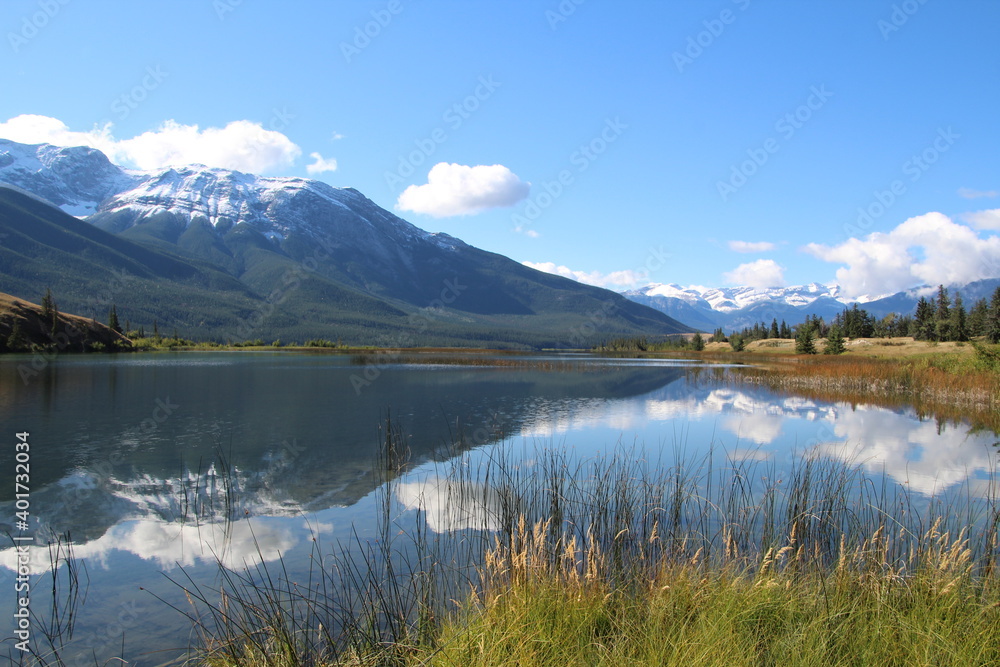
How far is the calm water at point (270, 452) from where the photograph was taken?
824 centimetres

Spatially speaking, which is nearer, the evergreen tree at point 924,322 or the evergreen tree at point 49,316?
the evergreen tree at point 49,316

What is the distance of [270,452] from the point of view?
16188mm

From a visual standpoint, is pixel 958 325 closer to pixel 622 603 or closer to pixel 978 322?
pixel 978 322

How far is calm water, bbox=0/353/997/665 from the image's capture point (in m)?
8.24

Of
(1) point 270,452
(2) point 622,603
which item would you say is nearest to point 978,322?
(1) point 270,452

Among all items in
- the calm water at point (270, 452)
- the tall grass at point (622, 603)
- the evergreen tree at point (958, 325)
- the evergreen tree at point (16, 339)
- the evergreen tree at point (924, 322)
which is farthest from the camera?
the evergreen tree at point (924, 322)

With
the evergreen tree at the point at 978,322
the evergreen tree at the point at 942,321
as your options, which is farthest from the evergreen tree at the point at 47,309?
the evergreen tree at the point at 978,322

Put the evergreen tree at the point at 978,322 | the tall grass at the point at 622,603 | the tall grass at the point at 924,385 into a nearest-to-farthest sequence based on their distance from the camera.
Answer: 1. the tall grass at the point at 622,603
2. the tall grass at the point at 924,385
3. the evergreen tree at the point at 978,322

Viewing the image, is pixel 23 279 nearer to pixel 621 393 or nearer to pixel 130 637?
pixel 621 393

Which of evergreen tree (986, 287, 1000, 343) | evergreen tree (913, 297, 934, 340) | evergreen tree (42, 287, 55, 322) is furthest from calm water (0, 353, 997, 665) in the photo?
evergreen tree (913, 297, 934, 340)

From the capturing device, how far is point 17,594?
7223 mm

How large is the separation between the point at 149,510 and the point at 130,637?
5.27 m

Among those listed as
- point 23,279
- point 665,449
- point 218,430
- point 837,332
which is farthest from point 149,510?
point 23,279

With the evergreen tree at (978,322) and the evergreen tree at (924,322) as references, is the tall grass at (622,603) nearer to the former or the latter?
the evergreen tree at (978,322)
